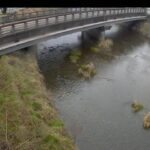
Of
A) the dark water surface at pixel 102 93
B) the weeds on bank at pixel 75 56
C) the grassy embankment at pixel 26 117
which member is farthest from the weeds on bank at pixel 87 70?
the grassy embankment at pixel 26 117

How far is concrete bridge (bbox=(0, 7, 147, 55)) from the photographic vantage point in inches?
Answer: 1047

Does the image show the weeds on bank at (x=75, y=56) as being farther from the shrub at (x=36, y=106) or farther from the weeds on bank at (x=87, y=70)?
the shrub at (x=36, y=106)

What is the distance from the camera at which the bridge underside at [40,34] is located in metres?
26.3

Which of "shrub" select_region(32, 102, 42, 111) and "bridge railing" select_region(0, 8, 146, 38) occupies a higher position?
"bridge railing" select_region(0, 8, 146, 38)

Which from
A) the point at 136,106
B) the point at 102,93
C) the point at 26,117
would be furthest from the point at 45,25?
the point at 26,117

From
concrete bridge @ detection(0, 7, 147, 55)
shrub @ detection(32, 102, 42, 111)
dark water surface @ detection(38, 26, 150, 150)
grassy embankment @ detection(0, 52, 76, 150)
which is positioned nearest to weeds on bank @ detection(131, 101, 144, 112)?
dark water surface @ detection(38, 26, 150, 150)

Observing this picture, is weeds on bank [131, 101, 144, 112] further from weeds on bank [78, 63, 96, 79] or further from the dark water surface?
weeds on bank [78, 63, 96, 79]

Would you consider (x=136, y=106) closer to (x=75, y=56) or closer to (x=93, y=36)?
(x=75, y=56)

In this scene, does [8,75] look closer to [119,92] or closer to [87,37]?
[119,92]

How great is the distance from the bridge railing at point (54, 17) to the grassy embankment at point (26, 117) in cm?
399

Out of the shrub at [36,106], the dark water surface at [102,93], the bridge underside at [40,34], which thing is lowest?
the dark water surface at [102,93]

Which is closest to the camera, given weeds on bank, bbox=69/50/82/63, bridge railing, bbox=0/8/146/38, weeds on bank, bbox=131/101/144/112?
weeds on bank, bbox=131/101/144/112
